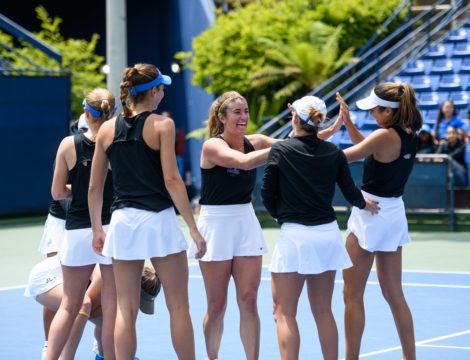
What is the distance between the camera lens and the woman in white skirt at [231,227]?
23.4 feet

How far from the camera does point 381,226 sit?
718 cm

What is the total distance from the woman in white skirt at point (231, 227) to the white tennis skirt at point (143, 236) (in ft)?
2.12

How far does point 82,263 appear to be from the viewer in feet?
23.1

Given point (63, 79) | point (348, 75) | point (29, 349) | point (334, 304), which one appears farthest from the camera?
point (348, 75)

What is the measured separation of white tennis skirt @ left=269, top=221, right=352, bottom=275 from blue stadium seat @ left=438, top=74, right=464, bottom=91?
13135 mm

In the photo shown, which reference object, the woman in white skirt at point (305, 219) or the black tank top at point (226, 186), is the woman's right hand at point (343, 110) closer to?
the woman in white skirt at point (305, 219)

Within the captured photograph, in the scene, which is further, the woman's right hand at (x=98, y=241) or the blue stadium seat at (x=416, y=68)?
the blue stadium seat at (x=416, y=68)

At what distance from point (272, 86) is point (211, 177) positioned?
48.3 feet

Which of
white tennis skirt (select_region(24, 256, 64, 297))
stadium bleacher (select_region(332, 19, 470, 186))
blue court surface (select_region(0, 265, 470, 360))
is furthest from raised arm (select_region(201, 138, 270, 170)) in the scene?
stadium bleacher (select_region(332, 19, 470, 186))

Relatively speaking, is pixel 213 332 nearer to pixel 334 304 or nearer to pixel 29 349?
→ pixel 29 349

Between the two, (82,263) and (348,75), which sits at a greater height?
(348,75)

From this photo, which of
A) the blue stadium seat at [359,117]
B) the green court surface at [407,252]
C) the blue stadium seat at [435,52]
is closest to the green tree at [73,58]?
the green court surface at [407,252]

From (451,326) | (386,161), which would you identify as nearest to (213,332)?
(386,161)

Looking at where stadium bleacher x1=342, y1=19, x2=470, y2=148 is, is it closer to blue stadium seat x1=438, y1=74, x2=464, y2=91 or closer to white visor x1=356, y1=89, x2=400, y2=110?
blue stadium seat x1=438, y1=74, x2=464, y2=91
